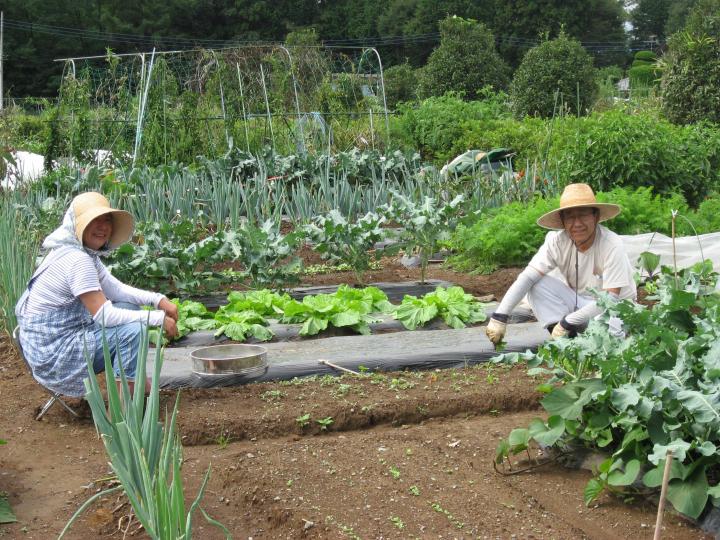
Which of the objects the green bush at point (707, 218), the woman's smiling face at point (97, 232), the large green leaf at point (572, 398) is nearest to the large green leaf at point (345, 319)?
the woman's smiling face at point (97, 232)

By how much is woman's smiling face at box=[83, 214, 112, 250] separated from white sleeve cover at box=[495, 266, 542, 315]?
5.75 feet

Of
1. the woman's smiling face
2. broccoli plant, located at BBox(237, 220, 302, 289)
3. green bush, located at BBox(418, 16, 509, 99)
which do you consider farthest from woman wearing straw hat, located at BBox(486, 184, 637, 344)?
green bush, located at BBox(418, 16, 509, 99)

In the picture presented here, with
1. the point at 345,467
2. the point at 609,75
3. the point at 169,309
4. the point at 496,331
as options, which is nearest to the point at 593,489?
the point at 345,467

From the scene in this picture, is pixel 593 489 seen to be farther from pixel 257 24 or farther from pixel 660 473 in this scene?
pixel 257 24

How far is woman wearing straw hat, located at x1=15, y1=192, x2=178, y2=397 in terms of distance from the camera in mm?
3672

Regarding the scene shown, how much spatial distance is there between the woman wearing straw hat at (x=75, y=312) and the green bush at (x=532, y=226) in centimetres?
313

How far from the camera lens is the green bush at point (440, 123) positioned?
42.4 ft

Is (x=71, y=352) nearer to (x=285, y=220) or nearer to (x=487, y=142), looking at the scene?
(x=285, y=220)

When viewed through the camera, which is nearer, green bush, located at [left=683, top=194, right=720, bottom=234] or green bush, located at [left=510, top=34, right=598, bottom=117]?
green bush, located at [left=683, top=194, right=720, bottom=234]

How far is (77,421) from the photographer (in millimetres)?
3926

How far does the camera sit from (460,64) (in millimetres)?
16344

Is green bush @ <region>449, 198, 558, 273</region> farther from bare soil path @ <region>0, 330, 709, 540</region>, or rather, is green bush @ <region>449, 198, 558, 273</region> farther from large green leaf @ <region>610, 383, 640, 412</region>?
large green leaf @ <region>610, 383, 640, 412</region>

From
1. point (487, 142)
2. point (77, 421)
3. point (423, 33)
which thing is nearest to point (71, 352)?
point (77, 421)

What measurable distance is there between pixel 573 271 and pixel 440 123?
8920 mm
